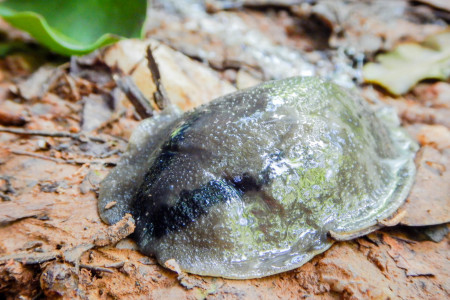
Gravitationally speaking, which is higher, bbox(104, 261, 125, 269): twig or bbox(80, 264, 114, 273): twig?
bbox(80, 264, 114, 273): twig

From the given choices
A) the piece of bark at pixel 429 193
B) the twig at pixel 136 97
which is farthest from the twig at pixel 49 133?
the piece of bark at pixel 429 193

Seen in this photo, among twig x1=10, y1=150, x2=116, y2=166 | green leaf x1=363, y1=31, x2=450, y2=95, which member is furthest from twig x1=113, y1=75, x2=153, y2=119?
green leaf x1=363, y1=31, x2=450, y2=95

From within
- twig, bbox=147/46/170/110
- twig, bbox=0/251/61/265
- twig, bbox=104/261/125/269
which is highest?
twig, bbox=147/46/170/110

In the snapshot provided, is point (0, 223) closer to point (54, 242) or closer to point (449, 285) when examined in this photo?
point (54, 242)

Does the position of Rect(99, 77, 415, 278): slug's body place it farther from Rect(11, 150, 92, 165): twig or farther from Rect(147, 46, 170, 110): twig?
Rect(147, 46, 170, 110): twig

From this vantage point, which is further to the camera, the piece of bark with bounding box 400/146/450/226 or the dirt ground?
the piece of bark with bounding box 400/146/450/226

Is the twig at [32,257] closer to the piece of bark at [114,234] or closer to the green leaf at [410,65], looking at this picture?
the piece of bark at [114,234]
